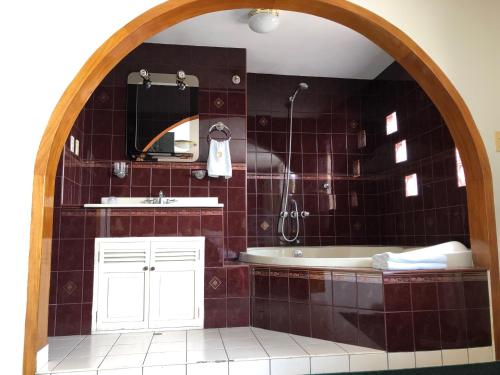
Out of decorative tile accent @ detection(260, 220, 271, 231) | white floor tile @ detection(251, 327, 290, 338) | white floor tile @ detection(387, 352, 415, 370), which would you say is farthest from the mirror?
white floor tile @ detection(387, 352, 415, 370)

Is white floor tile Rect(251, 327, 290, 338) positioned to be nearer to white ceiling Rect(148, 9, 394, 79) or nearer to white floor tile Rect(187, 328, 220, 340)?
white floor tile Rect(187, 328, 220, 340)

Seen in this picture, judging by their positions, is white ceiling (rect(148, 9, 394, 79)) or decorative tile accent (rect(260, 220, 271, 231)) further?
decorative tile accent (rect(260, 220, 271, 231))

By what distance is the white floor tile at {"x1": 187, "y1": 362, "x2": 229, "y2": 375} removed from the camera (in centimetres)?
230

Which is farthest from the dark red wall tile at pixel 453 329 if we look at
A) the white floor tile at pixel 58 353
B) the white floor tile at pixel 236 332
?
the white floor tile at pixel 58 353

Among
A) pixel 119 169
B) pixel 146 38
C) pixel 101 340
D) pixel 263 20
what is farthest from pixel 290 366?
pixel 263 20

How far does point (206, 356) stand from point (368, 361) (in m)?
0.99

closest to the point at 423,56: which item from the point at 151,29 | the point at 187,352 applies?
the point at 151,29

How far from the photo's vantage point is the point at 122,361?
93.4 inches

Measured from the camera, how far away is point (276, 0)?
2244mm

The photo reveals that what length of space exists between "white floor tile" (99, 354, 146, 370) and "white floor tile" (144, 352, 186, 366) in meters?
0.04

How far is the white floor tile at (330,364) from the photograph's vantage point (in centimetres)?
239

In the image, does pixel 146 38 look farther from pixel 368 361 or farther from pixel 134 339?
pixel 368 361

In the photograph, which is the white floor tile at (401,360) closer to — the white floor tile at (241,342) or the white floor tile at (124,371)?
the white floor tile at (241,342)

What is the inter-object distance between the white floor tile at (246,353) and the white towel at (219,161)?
163cm
